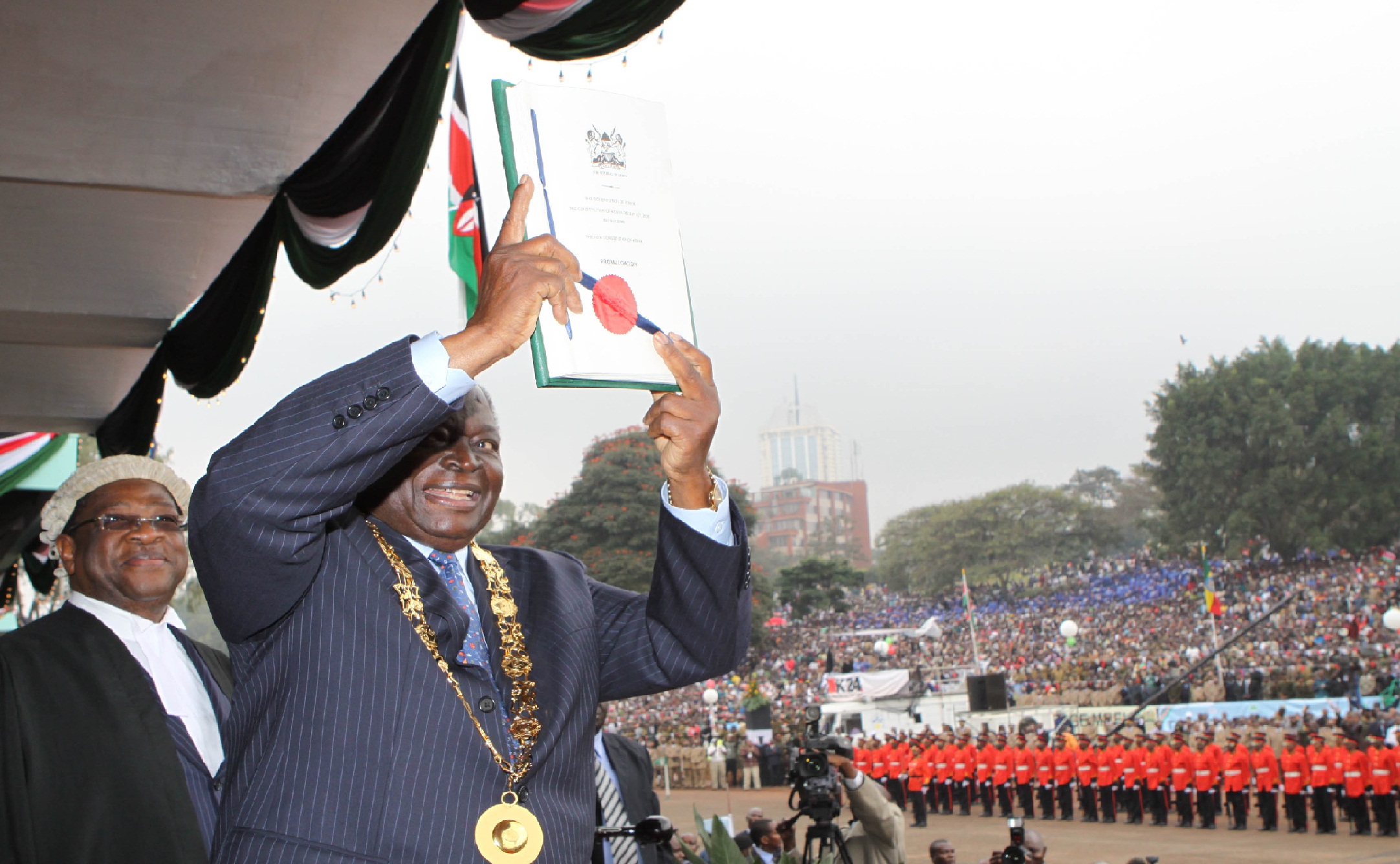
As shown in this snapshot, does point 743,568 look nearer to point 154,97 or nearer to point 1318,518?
point 154,97

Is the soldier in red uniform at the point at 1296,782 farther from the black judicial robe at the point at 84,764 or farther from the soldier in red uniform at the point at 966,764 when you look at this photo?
the black judicial robe at the point at 84,764

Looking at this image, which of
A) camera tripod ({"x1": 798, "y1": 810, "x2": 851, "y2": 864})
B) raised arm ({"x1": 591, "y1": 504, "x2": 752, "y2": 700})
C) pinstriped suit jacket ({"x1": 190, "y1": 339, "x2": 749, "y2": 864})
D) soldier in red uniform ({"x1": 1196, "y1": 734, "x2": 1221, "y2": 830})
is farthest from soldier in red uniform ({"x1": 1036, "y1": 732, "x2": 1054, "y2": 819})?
pinstriped suit jacket ({"x1": 190, "y1": 339, "x2": 749, "y2": 864})

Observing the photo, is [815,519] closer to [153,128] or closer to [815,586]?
[815,586]

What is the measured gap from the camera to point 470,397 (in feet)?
5.64

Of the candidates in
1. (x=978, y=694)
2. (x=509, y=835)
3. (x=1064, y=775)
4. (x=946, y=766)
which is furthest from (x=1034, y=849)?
(x=978, y=694)

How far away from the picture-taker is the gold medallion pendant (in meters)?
1.43

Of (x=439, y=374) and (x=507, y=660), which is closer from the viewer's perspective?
(x=439, y=374)

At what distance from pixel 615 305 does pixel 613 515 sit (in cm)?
1999

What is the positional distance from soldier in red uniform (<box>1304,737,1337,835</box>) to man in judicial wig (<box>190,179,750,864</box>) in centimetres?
1257

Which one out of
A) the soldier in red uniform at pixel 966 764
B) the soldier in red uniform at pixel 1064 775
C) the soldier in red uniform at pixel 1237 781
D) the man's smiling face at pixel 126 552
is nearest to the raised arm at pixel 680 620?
the man's smiling face at pixel 126 552

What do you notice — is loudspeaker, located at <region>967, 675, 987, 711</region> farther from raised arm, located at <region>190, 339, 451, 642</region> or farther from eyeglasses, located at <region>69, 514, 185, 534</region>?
raised arm, located at <region>190, 339, 451, 642</region>

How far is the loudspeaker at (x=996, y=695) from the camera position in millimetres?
18484

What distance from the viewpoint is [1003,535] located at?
42219 mm

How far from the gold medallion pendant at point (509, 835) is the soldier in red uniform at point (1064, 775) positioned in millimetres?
14483
